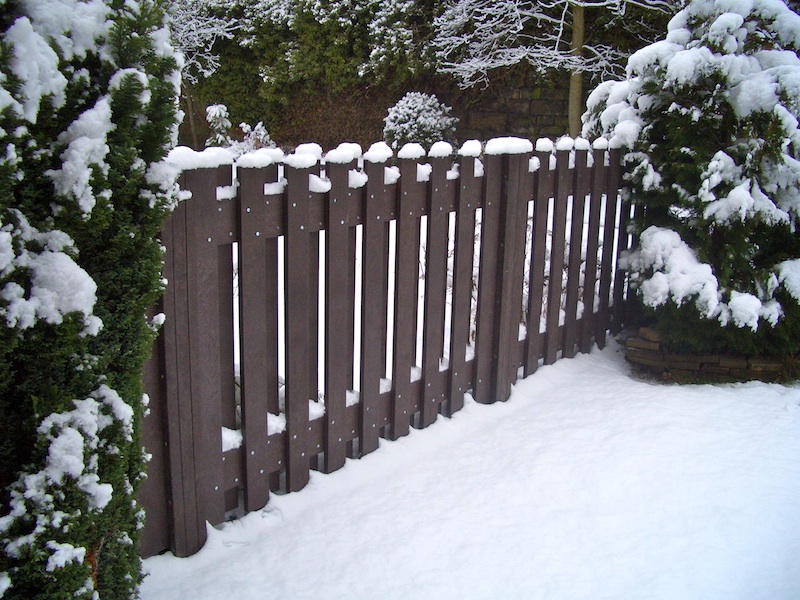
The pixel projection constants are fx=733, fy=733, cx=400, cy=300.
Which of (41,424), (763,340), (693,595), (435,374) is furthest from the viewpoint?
(763,340)

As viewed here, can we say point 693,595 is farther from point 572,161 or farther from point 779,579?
point 572,161

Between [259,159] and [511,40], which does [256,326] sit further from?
[511,40]

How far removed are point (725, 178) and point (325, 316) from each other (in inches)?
104

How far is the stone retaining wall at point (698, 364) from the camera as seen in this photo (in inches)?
181

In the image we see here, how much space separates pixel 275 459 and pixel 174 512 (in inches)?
20.0

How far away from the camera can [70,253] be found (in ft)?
5.97

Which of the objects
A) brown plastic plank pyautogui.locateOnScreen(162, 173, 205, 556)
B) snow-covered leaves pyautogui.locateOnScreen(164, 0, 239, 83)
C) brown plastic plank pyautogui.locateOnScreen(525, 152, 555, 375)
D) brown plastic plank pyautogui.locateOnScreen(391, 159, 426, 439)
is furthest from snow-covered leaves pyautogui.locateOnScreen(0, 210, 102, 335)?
snow-covered leaves pyautogui.locateOnScreen(164, 0, 239, 83)

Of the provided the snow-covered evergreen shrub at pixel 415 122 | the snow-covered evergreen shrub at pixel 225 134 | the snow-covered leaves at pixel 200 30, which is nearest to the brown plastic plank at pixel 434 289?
the snow-covered evergreen shrub at pixel 415 122

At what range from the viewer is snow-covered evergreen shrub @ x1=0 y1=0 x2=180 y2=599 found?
1704 mm

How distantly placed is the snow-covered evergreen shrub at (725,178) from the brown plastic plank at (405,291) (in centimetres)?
174

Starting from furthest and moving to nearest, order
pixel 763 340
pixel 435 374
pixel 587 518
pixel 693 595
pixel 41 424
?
pixel 763 340 → pixel 435 374 → pixel 587 518 → pixel 693 595 → pixel 41 424

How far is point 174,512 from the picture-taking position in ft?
8.70

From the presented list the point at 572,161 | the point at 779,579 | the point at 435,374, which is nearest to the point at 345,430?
the point at 435,374

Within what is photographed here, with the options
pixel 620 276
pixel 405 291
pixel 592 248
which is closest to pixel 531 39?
pixel 620 276
